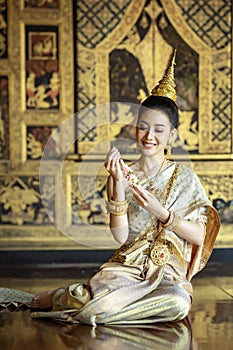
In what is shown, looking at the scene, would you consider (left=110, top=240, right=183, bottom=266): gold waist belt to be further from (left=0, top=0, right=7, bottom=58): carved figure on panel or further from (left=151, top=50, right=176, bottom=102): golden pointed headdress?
(left=0, top=0, right=7, bottom=58): carved figure on panel

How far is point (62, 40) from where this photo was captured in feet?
16.7

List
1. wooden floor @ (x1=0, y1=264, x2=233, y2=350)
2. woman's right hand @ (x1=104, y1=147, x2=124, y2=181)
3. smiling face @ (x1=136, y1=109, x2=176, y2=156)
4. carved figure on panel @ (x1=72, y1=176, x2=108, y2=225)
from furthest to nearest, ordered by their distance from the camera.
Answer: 1. carved figure on panel @ (x1=72, y1=176, x2=108, y2=225)
2. smiling face @ (x1=136, y1=109, x2=176, y2=156)
3. woman's right hand @ (x1=104, y1=147, x2=124, y2=181)
4. wooden floor @ (x1=0, y1=264, x2=233, y2=350)

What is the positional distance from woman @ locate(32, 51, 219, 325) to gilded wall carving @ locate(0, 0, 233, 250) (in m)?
2.04

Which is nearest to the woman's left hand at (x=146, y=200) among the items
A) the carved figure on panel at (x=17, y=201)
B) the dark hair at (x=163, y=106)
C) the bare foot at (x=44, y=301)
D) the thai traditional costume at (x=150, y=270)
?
the thai traditional costume at (x=150, y=270)

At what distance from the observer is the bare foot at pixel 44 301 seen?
317 centimetres

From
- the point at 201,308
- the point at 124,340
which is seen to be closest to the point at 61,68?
the point at 201,308

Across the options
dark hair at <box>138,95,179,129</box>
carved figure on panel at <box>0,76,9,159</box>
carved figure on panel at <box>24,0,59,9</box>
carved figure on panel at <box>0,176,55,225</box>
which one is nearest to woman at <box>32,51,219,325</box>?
dark hair at <box>138,95,179,129</box>

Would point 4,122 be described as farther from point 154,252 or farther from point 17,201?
point 154,252

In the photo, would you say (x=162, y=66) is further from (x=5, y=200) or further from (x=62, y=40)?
(x=5, y=200)

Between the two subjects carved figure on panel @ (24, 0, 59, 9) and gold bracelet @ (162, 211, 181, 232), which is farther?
carved figure on panel @ (24, 0, 59, 9)

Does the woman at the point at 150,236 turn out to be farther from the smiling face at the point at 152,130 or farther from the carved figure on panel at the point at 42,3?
the carved figure on panel at the point at 42,3

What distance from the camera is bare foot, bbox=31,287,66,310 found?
10.4ft

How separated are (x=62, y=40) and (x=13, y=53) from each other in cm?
38

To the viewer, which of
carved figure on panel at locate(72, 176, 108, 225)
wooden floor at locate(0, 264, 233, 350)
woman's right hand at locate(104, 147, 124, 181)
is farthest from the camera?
carved figure on panel at locate(72, 176, 108, 225)
